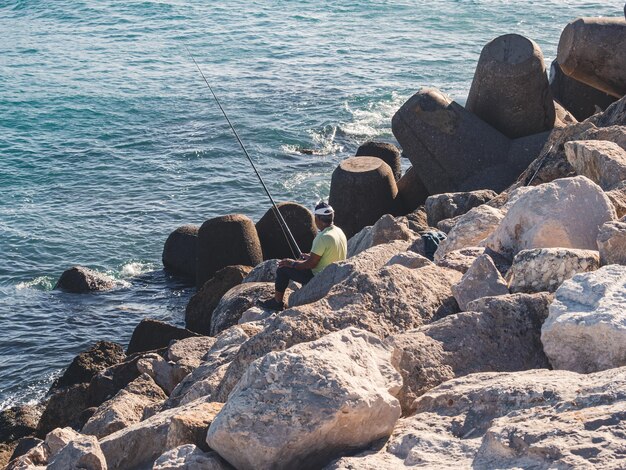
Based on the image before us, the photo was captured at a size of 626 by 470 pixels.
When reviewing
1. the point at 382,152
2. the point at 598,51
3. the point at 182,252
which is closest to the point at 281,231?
the point at 182,252

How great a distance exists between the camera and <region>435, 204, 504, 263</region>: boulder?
6.86 m

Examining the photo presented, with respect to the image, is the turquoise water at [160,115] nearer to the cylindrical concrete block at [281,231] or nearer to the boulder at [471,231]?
the cylindrical concrete block at [281,231]

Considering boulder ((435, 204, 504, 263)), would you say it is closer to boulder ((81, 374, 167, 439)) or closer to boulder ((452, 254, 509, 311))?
boulder ((452, 254, 509, 311))

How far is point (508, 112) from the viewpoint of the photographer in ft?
41.4

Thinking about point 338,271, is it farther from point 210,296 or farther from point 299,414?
point 210,296

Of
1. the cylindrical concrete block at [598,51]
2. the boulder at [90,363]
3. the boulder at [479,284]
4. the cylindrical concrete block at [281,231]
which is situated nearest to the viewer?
the boulder at [479,284]

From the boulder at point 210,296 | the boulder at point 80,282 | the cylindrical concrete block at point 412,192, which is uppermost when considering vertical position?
the cylindrical concrete block at point 412,192

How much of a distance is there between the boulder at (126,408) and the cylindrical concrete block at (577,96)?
849 centimetres

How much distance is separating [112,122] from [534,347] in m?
17.8

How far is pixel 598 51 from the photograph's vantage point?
1198cm

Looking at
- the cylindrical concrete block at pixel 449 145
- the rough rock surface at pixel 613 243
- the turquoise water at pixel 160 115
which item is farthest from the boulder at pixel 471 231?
the turquoise water at pixel 160 115

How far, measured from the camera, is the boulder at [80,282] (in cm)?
1356

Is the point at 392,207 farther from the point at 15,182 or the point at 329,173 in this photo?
the point at 15,182

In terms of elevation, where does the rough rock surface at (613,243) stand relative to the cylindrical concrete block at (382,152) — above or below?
above
